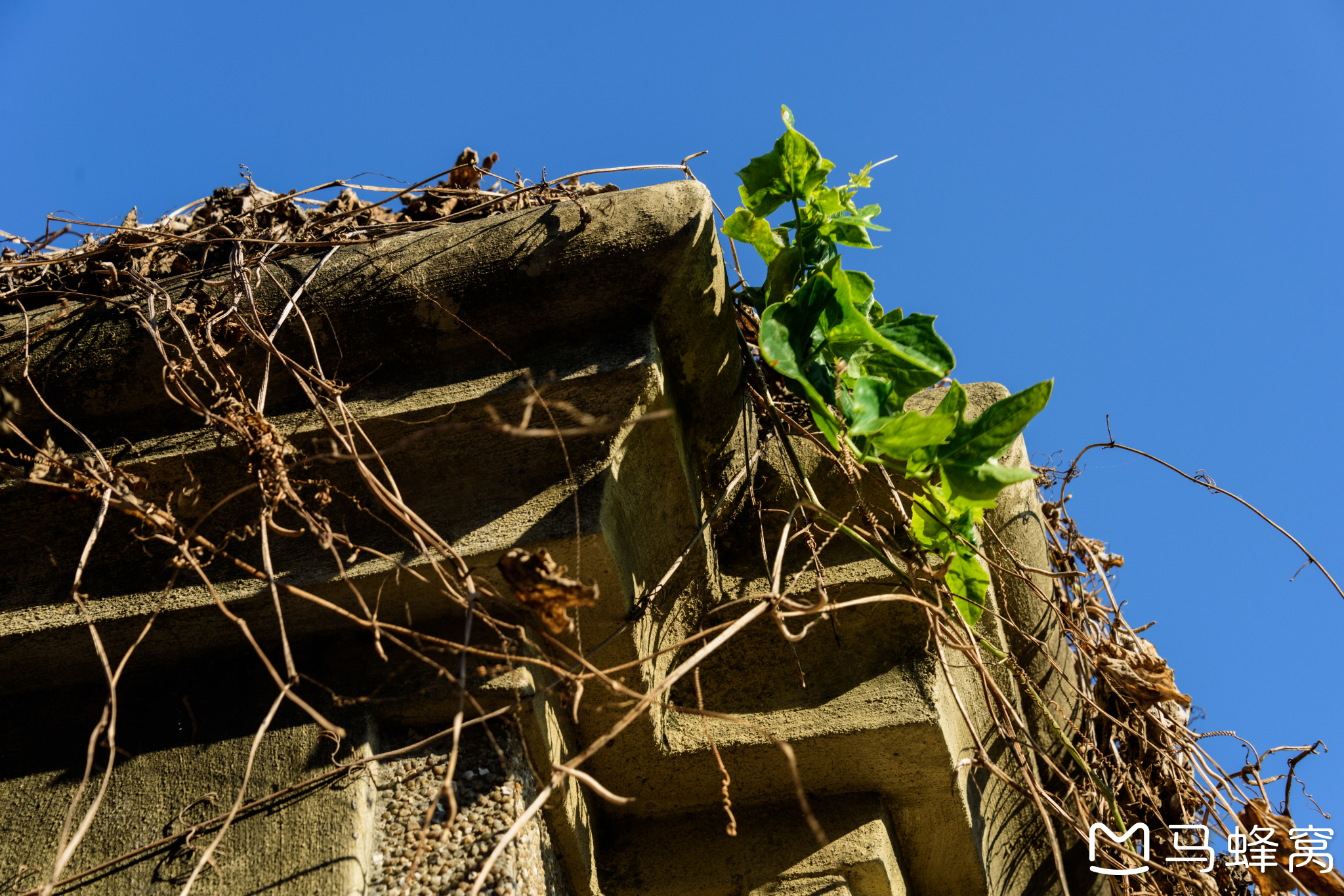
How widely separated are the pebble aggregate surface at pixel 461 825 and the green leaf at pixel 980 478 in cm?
75

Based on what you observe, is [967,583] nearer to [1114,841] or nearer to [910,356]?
[910,356]

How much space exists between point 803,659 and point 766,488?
0.31 m

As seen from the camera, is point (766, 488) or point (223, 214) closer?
point (766, 488)

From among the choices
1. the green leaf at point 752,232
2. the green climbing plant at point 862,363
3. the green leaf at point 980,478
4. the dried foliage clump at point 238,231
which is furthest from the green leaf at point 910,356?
the dried foliage clump at point 238,231

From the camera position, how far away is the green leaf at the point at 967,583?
Result: 56.6 inches

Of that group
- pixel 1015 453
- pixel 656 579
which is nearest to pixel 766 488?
pixel 656 579

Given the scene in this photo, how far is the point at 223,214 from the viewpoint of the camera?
1.80 metres

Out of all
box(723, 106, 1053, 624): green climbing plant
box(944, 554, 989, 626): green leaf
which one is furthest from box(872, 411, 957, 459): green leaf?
box(944, 554, 989, 626): green leaf

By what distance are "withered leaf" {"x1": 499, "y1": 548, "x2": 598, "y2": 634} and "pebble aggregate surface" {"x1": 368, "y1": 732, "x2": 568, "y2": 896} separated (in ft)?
1.07

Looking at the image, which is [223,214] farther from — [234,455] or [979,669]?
[979,669]

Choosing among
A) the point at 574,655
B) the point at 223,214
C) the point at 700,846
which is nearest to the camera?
the point at 574,655

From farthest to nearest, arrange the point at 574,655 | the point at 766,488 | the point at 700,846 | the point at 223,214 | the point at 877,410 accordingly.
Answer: the point at 223,214, the point at 766,488, the point at 700,846, the point at 877,410, the point at 574,655

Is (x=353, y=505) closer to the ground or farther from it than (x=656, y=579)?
farther from it

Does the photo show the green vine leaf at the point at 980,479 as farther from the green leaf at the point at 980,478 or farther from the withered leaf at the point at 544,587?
the withered leaf at the point at 544,587
